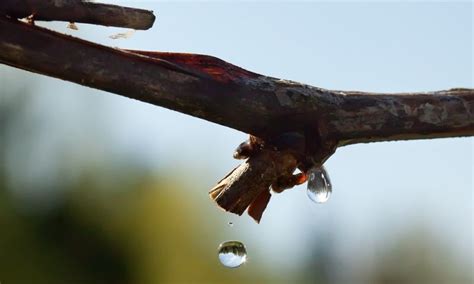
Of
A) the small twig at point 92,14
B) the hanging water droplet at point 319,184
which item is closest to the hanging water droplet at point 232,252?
the hanging water droplet at point 319,184

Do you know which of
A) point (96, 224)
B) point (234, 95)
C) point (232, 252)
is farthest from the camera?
point (96, 224)

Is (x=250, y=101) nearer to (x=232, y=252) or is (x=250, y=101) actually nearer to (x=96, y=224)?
(x=232, y=252)

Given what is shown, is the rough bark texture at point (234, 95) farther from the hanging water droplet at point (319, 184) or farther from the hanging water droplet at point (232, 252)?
the hanging water droplet at point (232, 252)

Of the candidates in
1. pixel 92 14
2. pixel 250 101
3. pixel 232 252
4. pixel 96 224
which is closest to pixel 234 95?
pixel 250 101

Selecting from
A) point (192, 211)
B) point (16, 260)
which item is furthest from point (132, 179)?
point (16, 260)

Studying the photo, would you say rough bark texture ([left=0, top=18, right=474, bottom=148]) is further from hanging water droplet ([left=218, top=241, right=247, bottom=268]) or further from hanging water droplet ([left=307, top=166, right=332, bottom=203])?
hanging water droplet ([left=218, top=241, right=247, bottom=268])
